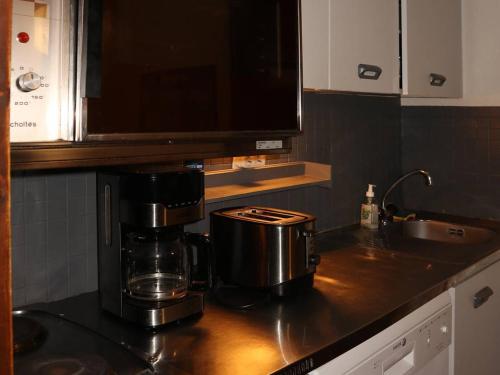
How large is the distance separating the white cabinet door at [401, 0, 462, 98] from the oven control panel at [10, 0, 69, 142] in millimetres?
1423

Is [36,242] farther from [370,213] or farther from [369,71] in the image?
[370,213]

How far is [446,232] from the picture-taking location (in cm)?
256

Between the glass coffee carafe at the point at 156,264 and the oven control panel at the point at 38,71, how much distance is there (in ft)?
1.42

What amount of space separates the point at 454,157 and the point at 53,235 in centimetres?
191

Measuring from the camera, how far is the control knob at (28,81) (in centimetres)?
93

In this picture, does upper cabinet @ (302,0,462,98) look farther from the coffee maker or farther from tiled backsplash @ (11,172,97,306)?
tiled backsplash @ (11,172,97,306)

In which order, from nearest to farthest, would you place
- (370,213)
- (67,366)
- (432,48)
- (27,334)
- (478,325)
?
1. (67,366)
2. (27,334)
3. (478,325)
4. (432,48)
5. (370,213)

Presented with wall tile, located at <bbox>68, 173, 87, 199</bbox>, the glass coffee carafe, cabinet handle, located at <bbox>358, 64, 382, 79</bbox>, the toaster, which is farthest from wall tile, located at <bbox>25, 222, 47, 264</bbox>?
cabinet handle, located at <bbox>358, 64, 382, 79</bbox>

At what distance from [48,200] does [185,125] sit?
17.8 inches

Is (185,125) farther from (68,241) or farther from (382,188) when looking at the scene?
(382,188)

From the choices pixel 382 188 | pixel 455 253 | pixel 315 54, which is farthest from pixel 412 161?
pixel 315 54

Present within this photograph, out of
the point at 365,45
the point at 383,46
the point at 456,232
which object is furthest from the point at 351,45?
the point at 456,232

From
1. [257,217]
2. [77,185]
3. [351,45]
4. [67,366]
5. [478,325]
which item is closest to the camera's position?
[67,366]

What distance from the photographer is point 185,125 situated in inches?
48.3
